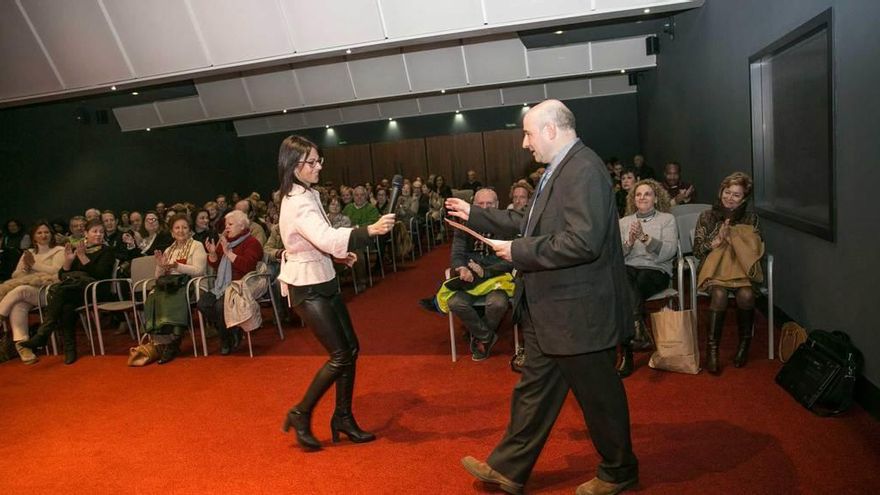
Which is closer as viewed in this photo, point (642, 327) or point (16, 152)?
point (642, 327)

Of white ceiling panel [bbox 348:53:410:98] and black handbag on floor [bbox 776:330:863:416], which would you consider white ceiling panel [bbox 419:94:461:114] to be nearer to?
white ceiling panel [bbox 348:53:410:98]

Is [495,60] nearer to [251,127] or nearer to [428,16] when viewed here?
[428,16]

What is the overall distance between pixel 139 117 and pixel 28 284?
26.3 ft

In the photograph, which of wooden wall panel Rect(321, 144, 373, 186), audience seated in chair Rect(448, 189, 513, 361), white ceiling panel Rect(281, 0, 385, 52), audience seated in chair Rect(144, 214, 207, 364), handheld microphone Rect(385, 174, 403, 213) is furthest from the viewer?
wooden wall panel Rect(321, 144, 373, 186)

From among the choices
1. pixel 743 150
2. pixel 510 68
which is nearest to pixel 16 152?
pixel 510 68

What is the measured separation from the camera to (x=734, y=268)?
13.5 ft

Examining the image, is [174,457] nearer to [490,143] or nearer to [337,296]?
[337,296]

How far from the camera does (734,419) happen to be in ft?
10.8

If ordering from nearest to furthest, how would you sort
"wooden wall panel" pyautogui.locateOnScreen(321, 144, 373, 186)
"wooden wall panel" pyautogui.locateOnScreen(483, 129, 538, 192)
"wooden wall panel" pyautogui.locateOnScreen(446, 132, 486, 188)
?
"wooden wall panel" pyautogui.locateOnScreen(483, 129, 538, 192) < "wooden wall panel" pyautogui.locateOnScreen(446, 132, 486, 188) < "wooden wall panel" pyautogui.locateOnScreen(321, 144, 373, 186)

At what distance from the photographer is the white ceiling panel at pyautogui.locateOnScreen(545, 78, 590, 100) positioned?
1417 centimetres

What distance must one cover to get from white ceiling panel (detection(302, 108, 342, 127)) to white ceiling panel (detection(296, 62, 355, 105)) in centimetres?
512

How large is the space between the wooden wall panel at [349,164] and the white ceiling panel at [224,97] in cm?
481

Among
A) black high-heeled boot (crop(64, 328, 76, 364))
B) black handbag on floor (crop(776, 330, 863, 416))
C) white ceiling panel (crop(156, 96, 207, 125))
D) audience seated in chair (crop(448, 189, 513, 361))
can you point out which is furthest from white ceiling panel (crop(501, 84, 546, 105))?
black handbag on floor (crop(776, 330, 863, 416))

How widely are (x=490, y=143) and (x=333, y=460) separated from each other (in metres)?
13.5
